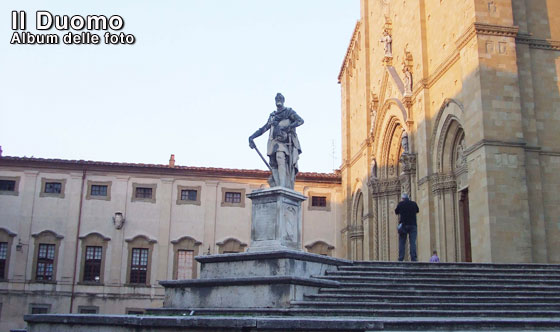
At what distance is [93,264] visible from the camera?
36.7 metres

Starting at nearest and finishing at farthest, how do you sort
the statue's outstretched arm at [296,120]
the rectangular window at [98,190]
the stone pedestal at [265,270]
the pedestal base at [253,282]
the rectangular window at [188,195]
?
the pedestal base at [253,282], the stone pedestal at [265,270], the statue's outstretched arm at [296,120], the rectangular window at [98,190], the rectangular window at [188,195]

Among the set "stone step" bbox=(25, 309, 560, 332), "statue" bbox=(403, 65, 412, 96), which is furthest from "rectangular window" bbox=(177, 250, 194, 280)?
"stone step" bbox=(25, 309, 560, 332)

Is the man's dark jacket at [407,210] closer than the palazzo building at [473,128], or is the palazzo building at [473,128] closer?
the man's dark jacket at [407,210]

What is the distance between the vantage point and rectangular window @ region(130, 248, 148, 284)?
3666cm

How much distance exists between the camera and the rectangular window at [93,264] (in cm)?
3644

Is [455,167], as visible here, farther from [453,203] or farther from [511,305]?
[511,305]

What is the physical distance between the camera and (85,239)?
36.8 metres

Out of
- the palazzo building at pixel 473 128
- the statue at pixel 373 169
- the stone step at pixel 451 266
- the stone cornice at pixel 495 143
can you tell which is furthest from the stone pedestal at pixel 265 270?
the statue at pixel 373 169

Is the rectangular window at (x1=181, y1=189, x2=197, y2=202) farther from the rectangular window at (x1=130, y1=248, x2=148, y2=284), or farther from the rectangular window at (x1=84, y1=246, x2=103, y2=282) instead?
the rectangular window at (x1=84, y1=246, x2=103, y2=282)

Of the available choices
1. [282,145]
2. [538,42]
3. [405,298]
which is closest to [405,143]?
[538,42]

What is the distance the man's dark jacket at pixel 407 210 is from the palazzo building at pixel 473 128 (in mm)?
2857

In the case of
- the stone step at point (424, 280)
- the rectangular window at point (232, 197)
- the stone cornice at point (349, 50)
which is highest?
the stone cornice at point (349, 50)

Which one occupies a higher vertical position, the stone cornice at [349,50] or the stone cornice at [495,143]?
the stone cornice at [349,50]

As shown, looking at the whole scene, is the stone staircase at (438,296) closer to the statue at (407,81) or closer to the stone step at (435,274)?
the stone step at (435,274)
